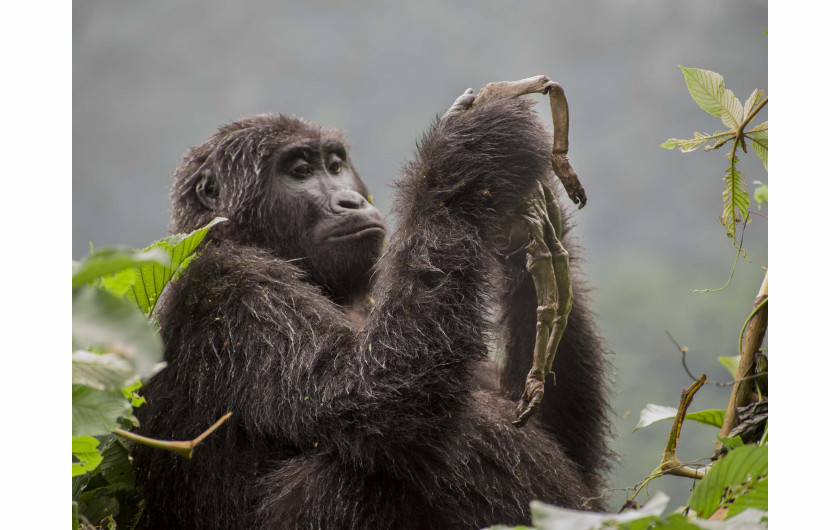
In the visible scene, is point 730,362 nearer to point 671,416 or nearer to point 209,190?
point 671,416

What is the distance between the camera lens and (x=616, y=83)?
5301 mm

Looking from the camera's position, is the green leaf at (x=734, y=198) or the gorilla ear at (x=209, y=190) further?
the gorilla ear at (x=209, y=190)

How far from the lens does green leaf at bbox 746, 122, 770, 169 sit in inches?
54.6

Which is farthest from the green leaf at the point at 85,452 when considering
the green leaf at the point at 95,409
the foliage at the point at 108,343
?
the green leaf at the point at 95,409

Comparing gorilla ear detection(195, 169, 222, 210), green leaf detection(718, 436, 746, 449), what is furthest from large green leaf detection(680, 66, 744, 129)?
gorilla ear detection(195, 169, 222, 210)

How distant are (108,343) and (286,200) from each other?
145cm

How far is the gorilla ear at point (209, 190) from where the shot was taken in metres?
2.27

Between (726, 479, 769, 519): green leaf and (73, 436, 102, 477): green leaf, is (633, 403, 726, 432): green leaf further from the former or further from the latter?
(73, 436, 102, 477): green leaf

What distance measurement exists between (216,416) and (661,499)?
1.23m

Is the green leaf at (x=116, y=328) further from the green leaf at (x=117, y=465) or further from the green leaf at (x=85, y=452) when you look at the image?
the green leaf at (x=117, y=465)

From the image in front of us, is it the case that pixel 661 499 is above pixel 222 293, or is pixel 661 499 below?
below

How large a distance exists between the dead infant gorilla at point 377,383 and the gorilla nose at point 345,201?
0.78 feet
